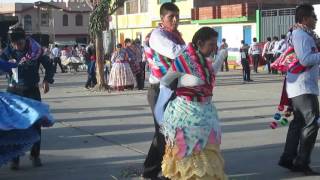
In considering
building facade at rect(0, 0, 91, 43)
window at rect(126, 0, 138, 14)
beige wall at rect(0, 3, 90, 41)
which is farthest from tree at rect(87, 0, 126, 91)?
beige wall at rect(0, 3, 90, 41)

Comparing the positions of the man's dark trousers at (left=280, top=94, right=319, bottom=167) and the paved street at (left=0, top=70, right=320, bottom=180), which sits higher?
the man's dark trousers at (left=280, top=94, right=319, bottom=167)

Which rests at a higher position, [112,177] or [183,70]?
[183,70]

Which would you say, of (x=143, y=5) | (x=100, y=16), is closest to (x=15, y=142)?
(x=100, y=16)

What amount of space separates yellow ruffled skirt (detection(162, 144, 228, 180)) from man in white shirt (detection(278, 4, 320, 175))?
200cm

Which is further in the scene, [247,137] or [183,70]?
[247,137]

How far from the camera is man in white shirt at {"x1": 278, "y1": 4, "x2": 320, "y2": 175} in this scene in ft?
23.4

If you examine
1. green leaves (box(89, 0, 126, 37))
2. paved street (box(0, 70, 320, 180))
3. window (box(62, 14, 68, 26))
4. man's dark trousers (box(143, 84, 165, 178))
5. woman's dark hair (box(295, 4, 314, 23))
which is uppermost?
window (box(62, 14, 68, 26))

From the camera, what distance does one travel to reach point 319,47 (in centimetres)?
741

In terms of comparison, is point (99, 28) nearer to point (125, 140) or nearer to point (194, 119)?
point (125, 140)

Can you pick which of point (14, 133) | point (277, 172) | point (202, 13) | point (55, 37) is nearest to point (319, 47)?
point (277, 172)

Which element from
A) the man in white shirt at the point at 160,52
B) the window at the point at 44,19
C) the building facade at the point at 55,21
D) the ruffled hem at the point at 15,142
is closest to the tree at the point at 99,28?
the ruffled hem at the point at 15,142

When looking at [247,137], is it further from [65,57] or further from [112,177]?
[65,57]

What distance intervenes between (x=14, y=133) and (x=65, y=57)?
102 feet

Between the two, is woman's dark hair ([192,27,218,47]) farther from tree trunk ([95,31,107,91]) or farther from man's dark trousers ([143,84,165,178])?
tree trunk ([95,31,107,91])
